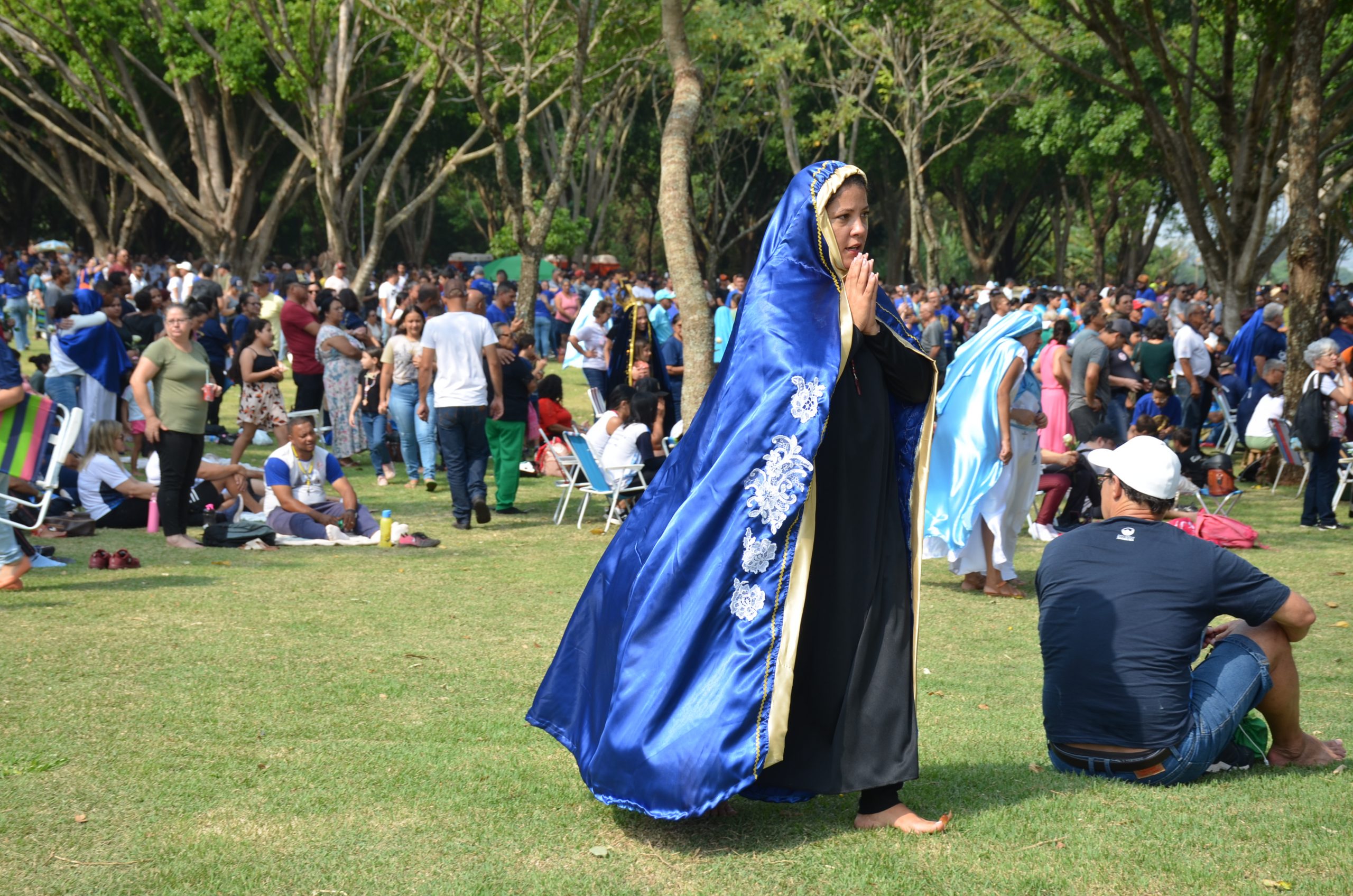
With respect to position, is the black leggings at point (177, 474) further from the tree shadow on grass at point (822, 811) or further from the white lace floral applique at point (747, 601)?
the white lace floral applique at point (747, 601)

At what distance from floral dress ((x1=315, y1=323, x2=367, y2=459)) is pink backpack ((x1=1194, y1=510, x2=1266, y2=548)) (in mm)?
8804

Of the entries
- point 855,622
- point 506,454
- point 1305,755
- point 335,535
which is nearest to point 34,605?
point 335,535

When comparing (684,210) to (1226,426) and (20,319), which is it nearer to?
(1226,426)

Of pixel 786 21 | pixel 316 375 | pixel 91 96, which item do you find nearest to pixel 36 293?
pixel 91 96

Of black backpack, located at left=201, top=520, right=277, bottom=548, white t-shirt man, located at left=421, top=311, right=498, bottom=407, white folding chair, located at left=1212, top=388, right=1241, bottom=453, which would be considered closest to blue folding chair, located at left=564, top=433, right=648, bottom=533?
white t-shirt man, located at left=421, top=311, right=498, bottom=407

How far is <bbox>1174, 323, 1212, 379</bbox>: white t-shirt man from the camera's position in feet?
52.7

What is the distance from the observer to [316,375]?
14953mm

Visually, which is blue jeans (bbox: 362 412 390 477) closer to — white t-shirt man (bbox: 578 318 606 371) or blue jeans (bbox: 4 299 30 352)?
white t-shirt man (bbox: 578 318 606 371)

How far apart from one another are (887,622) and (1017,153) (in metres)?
37.7

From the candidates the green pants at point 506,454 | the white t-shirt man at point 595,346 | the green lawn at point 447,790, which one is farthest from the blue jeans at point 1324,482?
the white t-shirt man at point 595,346

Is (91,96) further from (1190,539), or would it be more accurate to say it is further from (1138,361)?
(1190,539)

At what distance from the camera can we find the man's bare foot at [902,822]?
13.4 ft

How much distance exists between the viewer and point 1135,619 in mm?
4441

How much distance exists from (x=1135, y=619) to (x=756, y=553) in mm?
1437
